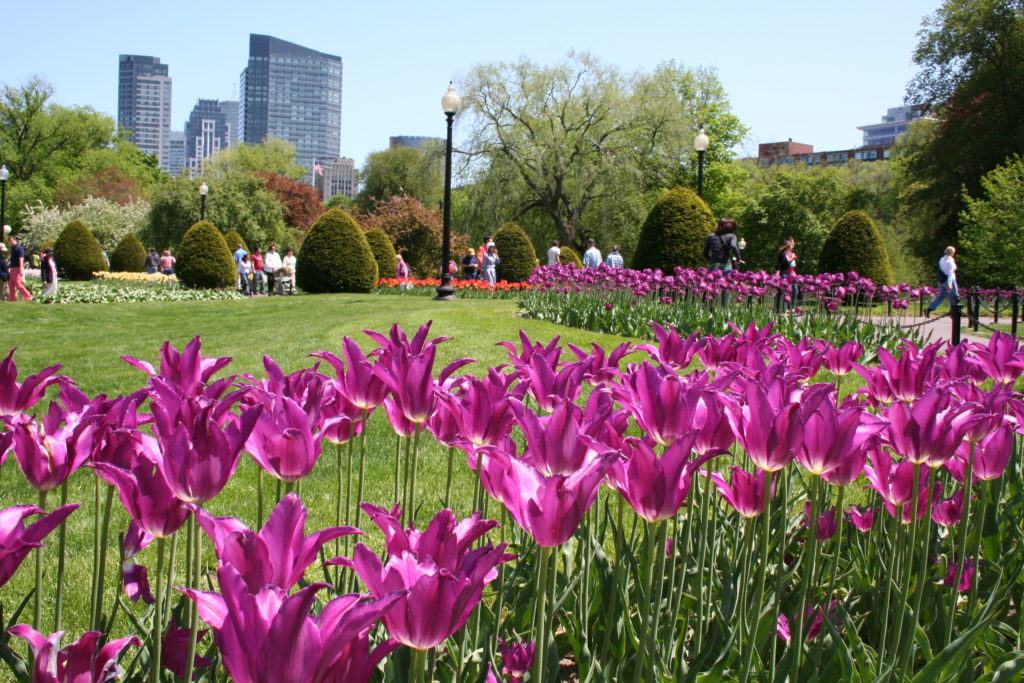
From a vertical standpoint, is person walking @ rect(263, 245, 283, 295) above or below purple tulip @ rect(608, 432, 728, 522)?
above

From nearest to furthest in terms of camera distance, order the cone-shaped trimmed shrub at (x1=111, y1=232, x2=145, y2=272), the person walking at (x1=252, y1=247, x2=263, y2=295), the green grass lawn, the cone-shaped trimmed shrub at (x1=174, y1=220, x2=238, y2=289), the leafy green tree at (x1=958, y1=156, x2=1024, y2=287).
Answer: the green grass lawn < the leafy green tree at (x1=958, y1=156, x2=1024, y2=287) < the person walking at (x1=252, y1=247, x2=263, y2=295) < the cone-shaped trimmed shrub at (x1=174, y1=220, x2=238, y2=289) < the cone-shaped trimmed shrub at (x1=111, y1=232, x2=145, y2=272)

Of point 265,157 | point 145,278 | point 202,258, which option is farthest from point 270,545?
point 265,157

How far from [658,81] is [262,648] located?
130 ft

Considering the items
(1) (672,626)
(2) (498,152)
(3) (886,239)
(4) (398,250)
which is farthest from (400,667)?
(3) (886,239)

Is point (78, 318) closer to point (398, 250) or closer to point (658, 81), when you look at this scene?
point (398, 250)

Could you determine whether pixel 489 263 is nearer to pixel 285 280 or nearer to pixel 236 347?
pixel 285 280

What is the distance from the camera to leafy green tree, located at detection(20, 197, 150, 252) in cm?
4319

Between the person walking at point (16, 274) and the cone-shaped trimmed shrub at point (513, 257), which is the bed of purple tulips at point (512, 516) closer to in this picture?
the person walking at point (16, 274)

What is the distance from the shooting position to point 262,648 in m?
0.79

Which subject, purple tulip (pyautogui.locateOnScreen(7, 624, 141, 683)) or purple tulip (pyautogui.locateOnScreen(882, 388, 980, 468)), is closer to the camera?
purple tulip (pyautogui.locateOnScreen(7, 624, 141, 683))

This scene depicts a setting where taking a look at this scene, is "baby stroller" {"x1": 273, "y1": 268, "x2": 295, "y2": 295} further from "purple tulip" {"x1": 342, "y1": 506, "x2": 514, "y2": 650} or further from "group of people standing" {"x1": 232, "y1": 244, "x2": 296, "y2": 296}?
"purple tulip" {"x1": 342, "y1": 506, "x2": 514, "y2": 650}

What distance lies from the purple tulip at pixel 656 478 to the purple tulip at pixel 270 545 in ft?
1.58

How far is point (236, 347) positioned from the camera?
34.0ft

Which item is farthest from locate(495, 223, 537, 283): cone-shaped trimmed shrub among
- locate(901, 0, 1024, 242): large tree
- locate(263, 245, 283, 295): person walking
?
locate(901, 0, 1024, 242): large tree
